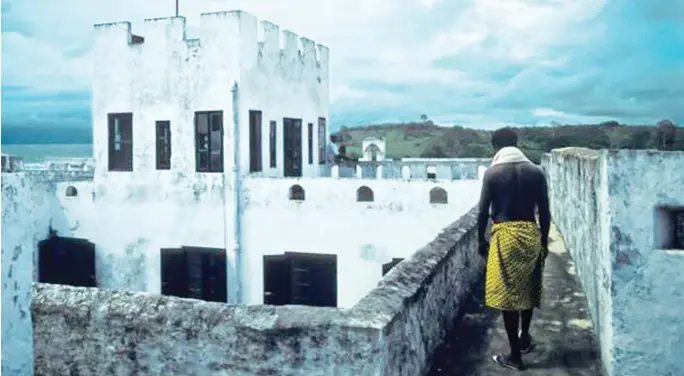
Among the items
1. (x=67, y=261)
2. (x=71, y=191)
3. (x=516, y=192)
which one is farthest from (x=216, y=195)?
(x=516, y=192)

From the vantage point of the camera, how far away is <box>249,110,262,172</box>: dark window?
51.0 ft

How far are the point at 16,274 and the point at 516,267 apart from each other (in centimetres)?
377

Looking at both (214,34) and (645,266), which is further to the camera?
(214,34)

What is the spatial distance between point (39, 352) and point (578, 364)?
11.0 feet

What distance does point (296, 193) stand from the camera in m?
15.2

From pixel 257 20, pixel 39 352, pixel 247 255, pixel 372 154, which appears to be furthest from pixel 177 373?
pixel 372 154

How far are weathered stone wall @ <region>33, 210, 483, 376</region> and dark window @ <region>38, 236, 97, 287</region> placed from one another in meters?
Answer: 13.0

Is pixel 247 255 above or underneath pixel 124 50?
underneath

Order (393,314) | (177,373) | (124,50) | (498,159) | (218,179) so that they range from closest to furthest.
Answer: (393,314) < (177,373) < (498,159) < (218,179) < (124,50)

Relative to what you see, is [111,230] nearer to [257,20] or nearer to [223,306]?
[257,20]

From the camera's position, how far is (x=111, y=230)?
16547 mm

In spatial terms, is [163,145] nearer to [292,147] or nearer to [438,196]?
[292,147]

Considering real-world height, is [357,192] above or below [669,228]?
below

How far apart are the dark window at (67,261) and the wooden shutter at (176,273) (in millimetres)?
2039
